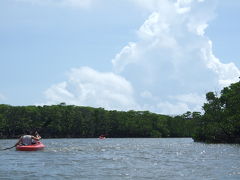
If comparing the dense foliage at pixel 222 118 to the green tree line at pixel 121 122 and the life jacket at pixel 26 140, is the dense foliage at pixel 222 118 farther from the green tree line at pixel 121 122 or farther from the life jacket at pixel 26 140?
the life jacket at pixel 26 140

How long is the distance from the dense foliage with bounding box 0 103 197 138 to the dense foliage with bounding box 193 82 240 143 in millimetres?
64484

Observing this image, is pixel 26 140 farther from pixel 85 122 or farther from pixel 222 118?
pixel 85 122

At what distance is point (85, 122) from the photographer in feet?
519

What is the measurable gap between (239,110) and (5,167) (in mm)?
53637

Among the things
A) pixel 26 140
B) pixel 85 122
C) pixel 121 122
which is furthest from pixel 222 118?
pixel 121 122

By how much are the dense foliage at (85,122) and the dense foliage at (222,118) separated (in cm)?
6448

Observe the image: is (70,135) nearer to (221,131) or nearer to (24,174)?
(221,131)

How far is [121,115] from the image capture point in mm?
171875

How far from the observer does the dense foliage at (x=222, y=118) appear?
8088cm

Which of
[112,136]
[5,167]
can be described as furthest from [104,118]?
[5,167]

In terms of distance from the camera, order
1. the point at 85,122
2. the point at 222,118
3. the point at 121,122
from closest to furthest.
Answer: the point at 222,118 → the point at 85,122 → the point at 121,122

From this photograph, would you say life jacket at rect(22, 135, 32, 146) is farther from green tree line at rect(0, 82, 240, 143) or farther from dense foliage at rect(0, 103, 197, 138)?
dense foliage at rect(0, 103, 197, 138)

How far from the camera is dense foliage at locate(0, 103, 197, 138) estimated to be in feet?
465

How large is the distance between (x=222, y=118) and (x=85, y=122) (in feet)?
262
